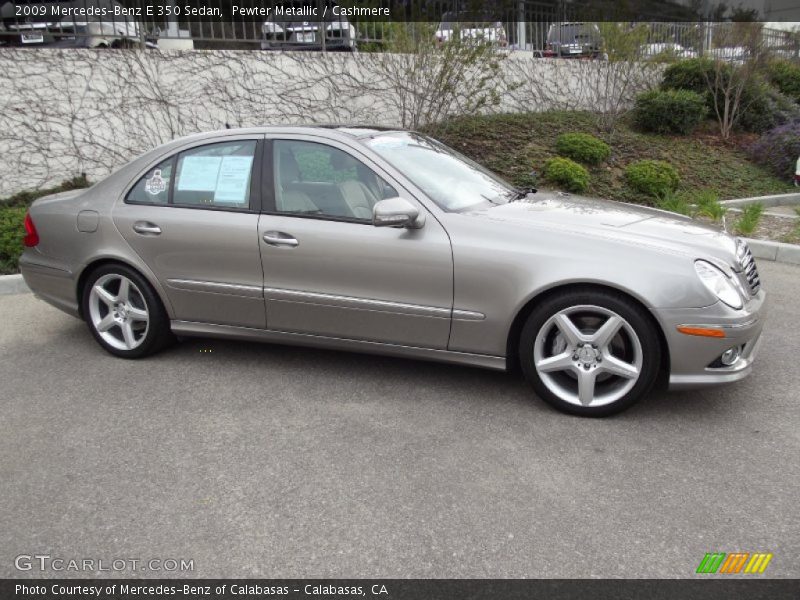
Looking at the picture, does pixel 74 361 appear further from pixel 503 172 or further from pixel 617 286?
pixel 503 172

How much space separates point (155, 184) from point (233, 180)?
58cm

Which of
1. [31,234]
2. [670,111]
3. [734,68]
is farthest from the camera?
[734,68]

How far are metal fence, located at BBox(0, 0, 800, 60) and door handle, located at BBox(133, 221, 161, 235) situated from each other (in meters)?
6.27

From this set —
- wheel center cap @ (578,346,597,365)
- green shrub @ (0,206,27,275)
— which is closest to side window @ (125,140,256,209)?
wheel center cap @ (578,346,597,365)

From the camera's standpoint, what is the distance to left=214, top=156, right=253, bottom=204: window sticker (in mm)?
4352

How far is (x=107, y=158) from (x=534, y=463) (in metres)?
7.99

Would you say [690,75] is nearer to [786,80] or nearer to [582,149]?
[786,80]

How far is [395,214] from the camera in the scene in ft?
12.4

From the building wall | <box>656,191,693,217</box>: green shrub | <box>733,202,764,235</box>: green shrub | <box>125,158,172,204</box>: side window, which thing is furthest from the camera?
the building wall

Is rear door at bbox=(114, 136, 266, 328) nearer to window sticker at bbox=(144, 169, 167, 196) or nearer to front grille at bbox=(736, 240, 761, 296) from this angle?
window sticker at bbox=(144, 169, 167, 196)

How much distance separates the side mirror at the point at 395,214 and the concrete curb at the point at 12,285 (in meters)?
4.20

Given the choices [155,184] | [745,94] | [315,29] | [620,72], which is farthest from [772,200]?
[155,184]

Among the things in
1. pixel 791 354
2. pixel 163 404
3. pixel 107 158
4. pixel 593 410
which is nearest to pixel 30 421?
pixel 163 404

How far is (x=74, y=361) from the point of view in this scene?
4750 millimetres
